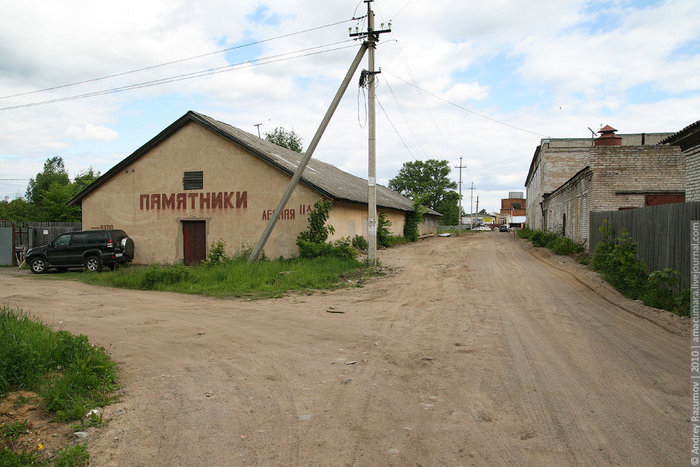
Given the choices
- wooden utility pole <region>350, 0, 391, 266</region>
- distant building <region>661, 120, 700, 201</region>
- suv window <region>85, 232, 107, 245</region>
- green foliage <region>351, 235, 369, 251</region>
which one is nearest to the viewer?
distant building <region>661, 120, 700, 201</region>

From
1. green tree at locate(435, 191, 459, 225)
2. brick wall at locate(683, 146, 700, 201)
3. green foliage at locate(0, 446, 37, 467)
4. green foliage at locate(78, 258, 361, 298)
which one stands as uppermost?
green tree at locate(435, 191, 459, 225)

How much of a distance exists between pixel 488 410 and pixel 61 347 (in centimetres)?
491

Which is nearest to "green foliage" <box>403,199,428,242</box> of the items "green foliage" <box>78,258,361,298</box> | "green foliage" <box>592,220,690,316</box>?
"green foliage" <box>78,258,361,298</box>

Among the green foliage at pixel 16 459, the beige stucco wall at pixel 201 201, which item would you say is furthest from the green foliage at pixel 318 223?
the green foliage at pixel 16 459

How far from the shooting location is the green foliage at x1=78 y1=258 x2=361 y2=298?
1234 centimetres

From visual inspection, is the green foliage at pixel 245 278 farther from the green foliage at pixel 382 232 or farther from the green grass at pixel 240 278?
the green foliage at pixel 382 232

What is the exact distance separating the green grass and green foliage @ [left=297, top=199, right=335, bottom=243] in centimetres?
140

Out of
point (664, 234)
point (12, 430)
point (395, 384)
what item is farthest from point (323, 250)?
point (12, 430)

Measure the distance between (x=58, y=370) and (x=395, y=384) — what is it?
12.6 ft

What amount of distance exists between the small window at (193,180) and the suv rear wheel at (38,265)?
21.2 feet

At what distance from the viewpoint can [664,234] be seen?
31.0 feet

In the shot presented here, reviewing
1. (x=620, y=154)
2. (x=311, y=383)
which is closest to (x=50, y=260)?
(x=311, y=383)

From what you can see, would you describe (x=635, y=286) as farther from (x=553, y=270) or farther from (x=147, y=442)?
(x=147, y=442)

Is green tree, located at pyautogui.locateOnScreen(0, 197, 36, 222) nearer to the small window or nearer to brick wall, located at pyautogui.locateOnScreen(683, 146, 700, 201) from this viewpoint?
the small window
